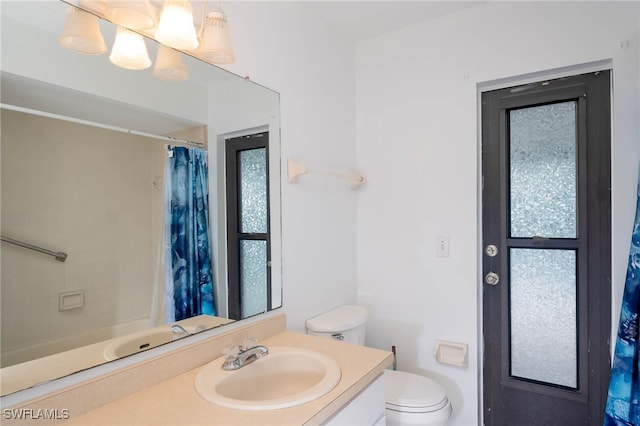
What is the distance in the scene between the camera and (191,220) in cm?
130

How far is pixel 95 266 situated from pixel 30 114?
419mm

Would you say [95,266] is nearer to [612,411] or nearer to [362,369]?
[362,369]

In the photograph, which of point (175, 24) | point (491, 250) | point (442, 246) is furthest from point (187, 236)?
point (491, 250)

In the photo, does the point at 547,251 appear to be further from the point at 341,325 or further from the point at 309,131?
the point at 309,131

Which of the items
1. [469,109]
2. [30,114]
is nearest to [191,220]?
[30,114]

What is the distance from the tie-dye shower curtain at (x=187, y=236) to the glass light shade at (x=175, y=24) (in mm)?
342

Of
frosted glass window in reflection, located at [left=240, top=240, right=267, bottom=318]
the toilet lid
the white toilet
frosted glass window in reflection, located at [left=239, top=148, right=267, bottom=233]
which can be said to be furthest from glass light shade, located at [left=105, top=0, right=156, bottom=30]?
the toilet lid

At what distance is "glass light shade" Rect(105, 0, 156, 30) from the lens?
0.97 meters

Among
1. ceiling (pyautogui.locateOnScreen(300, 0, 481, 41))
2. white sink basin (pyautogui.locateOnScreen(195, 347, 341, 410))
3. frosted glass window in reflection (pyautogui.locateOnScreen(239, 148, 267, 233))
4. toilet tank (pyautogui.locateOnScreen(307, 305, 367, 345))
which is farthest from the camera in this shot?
ceiling (pyautogui.locateOnScreen(300, 0, 481, 41))

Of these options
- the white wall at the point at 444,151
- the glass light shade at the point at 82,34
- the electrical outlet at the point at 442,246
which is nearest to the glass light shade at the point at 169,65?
the glass light shade at the point at 82,34

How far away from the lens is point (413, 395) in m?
1.60

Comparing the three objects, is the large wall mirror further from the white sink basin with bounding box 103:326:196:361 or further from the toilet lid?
the toilet lid

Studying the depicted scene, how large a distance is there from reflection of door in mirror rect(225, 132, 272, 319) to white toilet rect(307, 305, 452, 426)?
381 millimetres

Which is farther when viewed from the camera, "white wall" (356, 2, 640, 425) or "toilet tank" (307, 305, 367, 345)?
"toilet tank" (307, 305, 367, 345)
